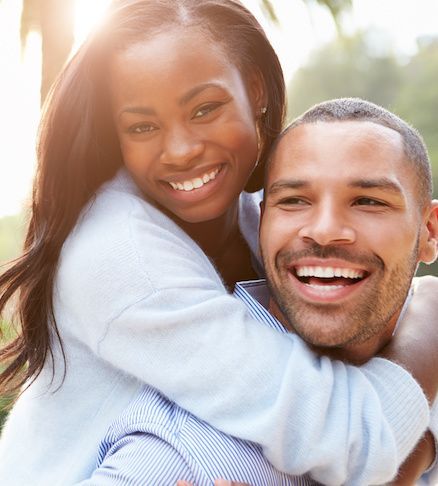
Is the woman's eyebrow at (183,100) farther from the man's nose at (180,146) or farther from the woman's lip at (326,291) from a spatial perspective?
the woman's lip at (326,291)

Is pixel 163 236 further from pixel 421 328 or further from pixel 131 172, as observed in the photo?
pixel 421 328

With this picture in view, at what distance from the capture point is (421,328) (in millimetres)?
2703

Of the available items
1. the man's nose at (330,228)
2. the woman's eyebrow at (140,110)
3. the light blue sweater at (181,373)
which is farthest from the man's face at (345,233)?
the woman's eyebrow at (140,110)

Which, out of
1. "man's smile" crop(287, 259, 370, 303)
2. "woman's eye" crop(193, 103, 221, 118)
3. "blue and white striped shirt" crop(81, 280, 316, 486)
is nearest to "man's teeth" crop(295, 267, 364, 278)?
"man's smile" crop(287, 259, 370, 303)

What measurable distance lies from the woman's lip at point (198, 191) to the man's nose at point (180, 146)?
0.13 metres

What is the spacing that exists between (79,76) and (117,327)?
2.70 ft

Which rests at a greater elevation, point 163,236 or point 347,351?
point 163,236

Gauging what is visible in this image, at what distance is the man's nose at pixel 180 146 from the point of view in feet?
8.77

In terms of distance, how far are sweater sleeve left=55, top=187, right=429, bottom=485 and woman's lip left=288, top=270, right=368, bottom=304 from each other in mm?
123

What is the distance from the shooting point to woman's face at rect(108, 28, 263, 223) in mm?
2643

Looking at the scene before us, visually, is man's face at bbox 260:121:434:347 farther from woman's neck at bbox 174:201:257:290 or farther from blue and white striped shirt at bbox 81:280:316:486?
woman's neck at bbox 174:201:257:290

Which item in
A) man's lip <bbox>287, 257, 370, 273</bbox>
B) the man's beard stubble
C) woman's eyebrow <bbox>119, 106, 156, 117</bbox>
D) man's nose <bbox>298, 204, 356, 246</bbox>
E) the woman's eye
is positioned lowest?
the man's beard stubble

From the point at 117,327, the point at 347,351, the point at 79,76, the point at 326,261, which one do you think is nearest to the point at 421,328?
the point at 347,351

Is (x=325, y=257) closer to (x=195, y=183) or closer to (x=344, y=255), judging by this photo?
(x=344, y=255)
